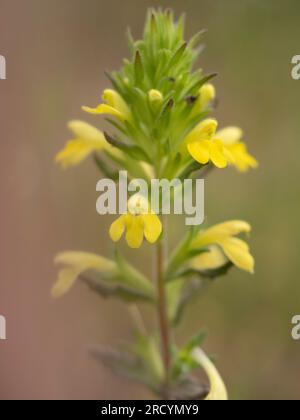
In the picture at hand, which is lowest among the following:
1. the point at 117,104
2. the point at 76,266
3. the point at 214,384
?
the point at 214,384

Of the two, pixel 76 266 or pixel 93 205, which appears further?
pixel 93 205

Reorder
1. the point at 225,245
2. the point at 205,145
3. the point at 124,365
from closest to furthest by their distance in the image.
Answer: the point at 205,145
the point at 225,245
the point at 124,365

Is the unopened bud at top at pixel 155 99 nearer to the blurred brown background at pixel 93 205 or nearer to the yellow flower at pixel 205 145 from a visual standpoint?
the yellow flower at pixel 205 145

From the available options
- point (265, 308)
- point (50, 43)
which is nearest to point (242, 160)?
point (265, 308)

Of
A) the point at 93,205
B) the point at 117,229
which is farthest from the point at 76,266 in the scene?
the point at 93,205

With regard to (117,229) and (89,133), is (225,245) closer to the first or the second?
(117,229)

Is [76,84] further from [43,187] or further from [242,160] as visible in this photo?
[242,160]

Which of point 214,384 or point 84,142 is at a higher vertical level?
point 84,142
